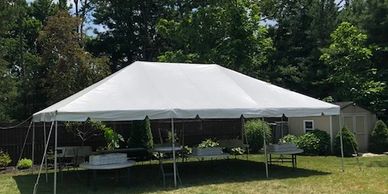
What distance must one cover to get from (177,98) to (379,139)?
11.7 metres

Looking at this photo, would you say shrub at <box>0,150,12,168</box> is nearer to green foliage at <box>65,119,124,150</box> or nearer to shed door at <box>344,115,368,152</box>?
green foliage at <box>65,119,124,150</box>

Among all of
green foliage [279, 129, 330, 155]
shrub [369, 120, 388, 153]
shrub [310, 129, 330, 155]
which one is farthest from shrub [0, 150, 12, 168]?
shrub [369, 120, 388, 153]

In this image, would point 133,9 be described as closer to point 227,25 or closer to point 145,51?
point 145,51

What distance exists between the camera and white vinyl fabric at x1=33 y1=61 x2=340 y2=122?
412 inches

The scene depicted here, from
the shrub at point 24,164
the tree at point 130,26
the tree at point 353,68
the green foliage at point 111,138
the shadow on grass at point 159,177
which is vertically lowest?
the shadow on grass at point 159,177

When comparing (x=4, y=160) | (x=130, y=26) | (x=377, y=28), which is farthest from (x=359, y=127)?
(x=130, y=26)

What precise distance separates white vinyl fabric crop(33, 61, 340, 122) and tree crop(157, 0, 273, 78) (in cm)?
939

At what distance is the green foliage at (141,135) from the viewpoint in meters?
17.8

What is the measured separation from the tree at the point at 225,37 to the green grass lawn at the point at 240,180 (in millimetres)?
9005

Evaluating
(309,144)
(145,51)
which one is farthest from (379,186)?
(145,51)

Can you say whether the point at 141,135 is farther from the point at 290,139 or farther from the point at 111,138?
the point at 290,139

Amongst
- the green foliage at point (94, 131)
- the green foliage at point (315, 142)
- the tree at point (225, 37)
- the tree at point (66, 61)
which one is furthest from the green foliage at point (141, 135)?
the tree at point (225, 37)

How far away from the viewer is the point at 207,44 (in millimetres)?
24391

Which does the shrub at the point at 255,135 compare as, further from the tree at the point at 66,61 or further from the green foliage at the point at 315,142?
the tree at the point at 66,61
